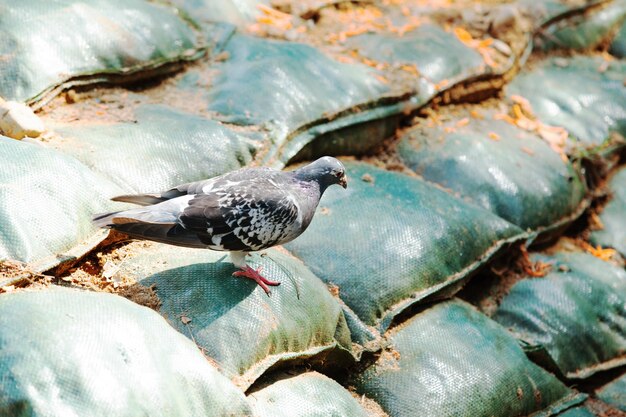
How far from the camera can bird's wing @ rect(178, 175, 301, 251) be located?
330 cm

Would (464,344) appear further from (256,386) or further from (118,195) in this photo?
(118,195)

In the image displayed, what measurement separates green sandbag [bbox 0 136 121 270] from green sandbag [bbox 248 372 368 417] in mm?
1037

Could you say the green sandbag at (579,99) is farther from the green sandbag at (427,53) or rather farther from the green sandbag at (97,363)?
the green sandbag at (97,363)

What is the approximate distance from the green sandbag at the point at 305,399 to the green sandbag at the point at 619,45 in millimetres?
4935

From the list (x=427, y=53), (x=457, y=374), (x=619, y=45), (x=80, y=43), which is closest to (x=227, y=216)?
(x=457, y=374)

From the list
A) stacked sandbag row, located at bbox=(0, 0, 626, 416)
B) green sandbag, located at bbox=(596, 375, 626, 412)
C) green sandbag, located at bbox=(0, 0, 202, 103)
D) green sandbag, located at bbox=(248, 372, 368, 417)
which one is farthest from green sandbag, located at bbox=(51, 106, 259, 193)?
green sandbag, located at bbox=(596, 375, 626, 412)

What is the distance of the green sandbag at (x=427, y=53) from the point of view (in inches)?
218

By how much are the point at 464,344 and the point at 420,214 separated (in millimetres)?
785

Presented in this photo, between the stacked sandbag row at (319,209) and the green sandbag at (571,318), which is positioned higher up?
the stacked sandbag row at (319,209)

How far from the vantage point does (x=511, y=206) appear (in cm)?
492

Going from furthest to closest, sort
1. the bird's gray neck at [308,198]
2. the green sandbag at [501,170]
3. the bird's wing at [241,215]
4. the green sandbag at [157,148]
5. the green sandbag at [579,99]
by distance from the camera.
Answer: the green sandbag at [579,99] < the green sandbag at [501,170] < the green sandbag at [157,148] < the bird's gray neck at [308,198] < the bird's wing at [241,215]


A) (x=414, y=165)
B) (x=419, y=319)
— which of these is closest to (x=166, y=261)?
(x=419, y=319)

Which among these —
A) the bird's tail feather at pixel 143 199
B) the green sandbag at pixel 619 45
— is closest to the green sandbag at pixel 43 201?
the bird's tail feather at pixel 143 199

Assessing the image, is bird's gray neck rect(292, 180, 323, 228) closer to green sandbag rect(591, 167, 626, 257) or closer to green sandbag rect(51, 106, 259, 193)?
green sandbag rect(51, 106, 259, 193)
